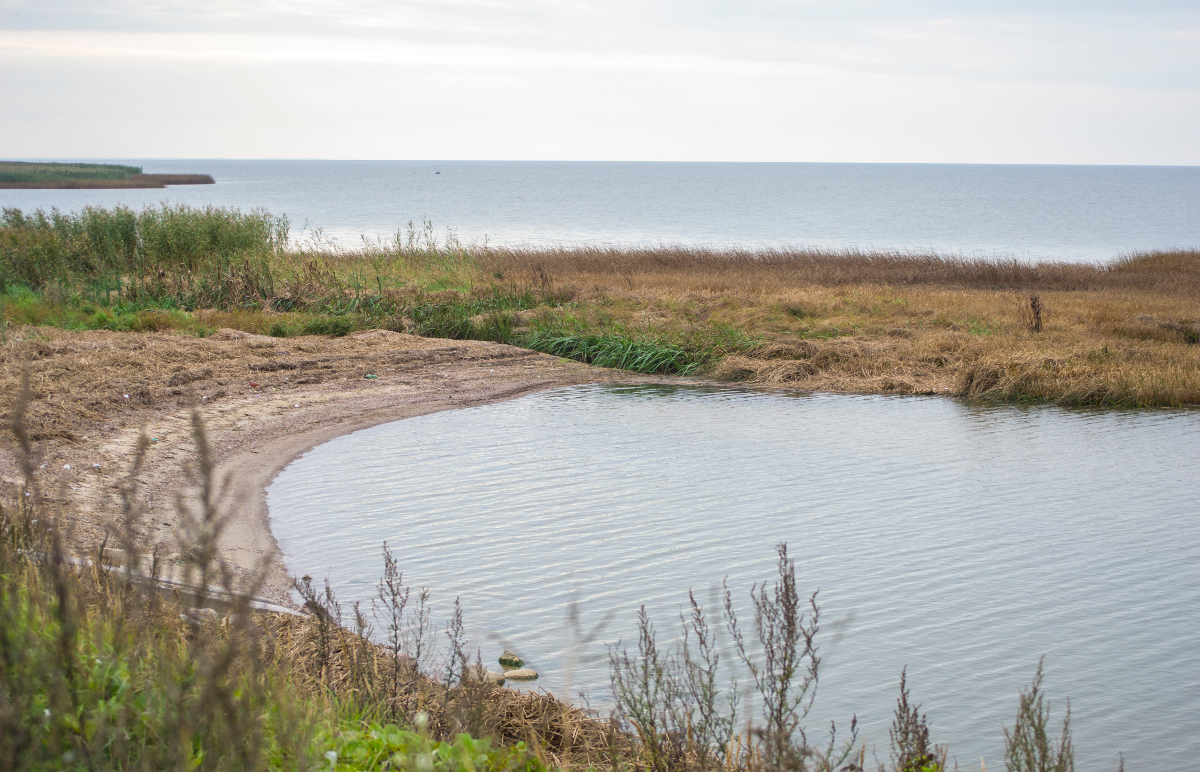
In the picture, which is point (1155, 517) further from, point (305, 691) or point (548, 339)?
point (548, 339)

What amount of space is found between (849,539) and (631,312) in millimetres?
11914

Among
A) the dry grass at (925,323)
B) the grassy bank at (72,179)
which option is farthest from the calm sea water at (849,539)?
the grassy bank at (72,179)

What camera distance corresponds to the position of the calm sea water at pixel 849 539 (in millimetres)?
5746

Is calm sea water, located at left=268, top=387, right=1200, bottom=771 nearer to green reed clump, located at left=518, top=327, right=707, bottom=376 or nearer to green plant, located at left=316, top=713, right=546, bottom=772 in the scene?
green plant, located at left=316, top=713, right=546, bottom=772

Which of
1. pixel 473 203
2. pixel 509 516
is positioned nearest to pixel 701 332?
pixel 509 516

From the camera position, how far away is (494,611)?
6.61m

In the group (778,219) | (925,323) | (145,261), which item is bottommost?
(925,323)

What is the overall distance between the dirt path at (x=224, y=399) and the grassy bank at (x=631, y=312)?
1444mm

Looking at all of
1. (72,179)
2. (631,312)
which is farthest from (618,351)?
(72,179)

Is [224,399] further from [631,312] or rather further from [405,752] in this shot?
[405,752]

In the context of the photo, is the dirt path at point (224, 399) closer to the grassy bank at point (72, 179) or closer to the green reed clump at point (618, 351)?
the green reed clump at point (618, 351)

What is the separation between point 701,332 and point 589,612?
37.8ft

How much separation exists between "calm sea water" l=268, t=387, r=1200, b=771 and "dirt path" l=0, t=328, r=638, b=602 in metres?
0.55

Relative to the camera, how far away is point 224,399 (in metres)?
12.8
